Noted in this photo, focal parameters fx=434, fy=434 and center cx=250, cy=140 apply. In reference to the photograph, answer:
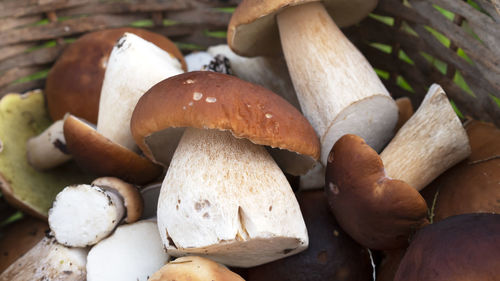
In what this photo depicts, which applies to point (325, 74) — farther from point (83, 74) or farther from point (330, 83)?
point (83, 74)

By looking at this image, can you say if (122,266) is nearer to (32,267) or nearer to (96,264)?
(96,264)

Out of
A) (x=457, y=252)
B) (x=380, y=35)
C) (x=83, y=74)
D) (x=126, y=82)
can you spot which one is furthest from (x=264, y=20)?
(x=457, y=252)

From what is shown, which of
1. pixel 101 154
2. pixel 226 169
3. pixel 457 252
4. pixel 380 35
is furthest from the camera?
pixel 380 35

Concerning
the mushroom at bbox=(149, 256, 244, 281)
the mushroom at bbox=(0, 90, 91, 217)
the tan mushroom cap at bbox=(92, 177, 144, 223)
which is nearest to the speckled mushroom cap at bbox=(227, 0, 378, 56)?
the tan mushroom cap at bbox=(92, 177, 144, 223)

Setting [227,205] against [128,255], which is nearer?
[227,205]

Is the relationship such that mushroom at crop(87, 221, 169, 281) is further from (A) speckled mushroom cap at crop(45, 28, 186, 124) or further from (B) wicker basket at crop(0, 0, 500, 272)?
(B) wicker basket at crop(0, 0, 500, 272)

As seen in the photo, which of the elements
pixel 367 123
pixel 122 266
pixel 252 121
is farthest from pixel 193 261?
pixel 367 123

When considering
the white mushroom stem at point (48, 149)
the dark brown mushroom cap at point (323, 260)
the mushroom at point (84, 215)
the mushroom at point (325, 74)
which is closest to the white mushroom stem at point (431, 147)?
the mushroom at point (325, 74)
